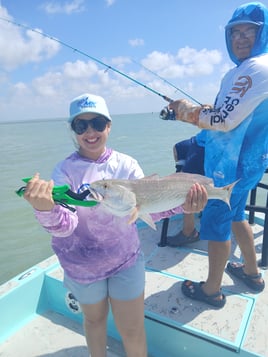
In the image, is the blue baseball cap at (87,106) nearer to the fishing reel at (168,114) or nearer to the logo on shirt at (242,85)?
the logo on shirt at (242,85)

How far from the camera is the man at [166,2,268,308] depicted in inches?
82.6

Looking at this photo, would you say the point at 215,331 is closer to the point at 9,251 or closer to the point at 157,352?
the point at 157,352

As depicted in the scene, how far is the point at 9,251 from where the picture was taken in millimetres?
6113

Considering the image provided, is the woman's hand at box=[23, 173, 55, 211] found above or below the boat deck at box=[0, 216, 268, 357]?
above

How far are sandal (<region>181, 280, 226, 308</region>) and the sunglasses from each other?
1.67m

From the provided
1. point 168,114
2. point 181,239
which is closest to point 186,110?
point 168,114

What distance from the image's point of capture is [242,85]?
2094 millimetres

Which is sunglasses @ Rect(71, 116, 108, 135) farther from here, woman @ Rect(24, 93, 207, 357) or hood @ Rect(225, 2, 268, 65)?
hood @ Rect(225, 2, 268, 65)

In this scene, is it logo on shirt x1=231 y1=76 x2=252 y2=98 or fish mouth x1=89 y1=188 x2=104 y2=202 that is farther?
logo on shirt x1=231 y1=76 x2=252 y2=98

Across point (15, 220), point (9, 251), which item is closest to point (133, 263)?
point (9, 251)

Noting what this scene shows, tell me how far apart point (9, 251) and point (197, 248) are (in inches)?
163

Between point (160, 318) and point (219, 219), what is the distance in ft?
3.05

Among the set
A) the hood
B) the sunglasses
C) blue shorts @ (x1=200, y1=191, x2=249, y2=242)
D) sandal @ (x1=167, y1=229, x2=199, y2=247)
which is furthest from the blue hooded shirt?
sandal @ (x1=167, y1=229, x2=199, y2=247)

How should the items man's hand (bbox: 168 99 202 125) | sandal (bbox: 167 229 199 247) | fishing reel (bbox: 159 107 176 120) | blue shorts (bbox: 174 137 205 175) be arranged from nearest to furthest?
man's hand (bbox: 168 99 202 125) < fishing reel (bbox: 159 107 176 120) < blue shorts (bbox: 174 137 205 175) < sandal (bbox: 167 229 199 247)
